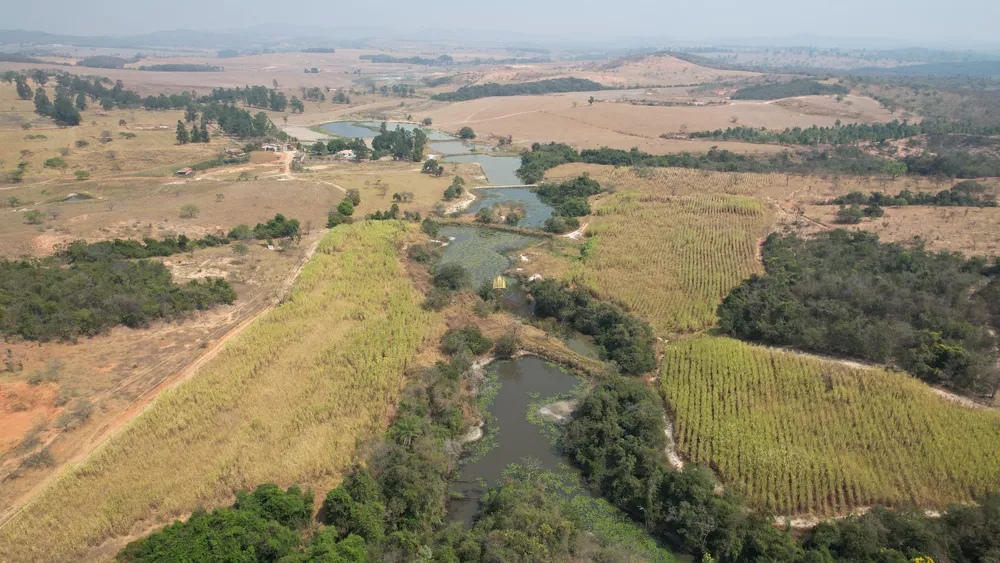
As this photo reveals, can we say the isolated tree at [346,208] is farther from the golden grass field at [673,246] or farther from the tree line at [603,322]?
the tree line at [603,322]

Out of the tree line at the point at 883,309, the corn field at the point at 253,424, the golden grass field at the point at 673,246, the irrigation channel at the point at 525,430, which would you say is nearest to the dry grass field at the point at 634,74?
the golden grass field at the point at 673,246

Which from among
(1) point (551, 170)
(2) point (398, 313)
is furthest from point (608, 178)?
(2) point (398, 313)

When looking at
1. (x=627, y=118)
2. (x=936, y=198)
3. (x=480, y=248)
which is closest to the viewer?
(x=480, y=248)

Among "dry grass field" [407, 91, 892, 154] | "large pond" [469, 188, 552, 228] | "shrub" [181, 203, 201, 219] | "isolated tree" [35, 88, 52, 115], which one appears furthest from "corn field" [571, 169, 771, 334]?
"isolated tree" [35, 88, 52, 115]

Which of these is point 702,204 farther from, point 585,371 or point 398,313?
point 398,313

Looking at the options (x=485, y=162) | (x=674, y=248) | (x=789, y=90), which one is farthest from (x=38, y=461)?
(x=789, y=90)

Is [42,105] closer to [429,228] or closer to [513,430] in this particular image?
[429,228]
